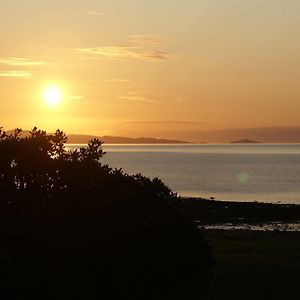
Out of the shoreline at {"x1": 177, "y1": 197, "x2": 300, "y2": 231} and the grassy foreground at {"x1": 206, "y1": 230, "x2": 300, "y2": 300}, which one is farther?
the shoreline at {"x1": 177, "y1": 197, "x2": 300, "y2": 231}

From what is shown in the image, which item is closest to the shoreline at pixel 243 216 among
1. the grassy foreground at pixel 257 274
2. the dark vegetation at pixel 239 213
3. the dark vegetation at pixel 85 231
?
the dark vegetation at pixel 239 213

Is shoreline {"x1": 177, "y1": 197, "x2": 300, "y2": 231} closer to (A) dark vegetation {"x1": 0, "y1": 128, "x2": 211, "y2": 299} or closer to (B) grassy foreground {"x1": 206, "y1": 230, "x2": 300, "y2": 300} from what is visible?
(B) grassy foreground {"x1": 206, "y1": 230, "x2": 300, "y2": 300}

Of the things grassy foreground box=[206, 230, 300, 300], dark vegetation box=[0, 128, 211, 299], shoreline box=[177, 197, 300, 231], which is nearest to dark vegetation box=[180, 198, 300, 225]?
shoreline box=[177, 197, 300, 231]

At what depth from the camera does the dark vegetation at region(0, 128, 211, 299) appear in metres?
11.4

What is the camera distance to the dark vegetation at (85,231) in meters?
11.4

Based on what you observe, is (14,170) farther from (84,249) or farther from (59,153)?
(84,249)

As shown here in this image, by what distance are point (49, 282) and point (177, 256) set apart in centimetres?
261

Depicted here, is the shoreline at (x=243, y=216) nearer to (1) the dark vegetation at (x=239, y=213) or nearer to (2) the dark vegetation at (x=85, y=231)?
(1) the dark vegetation at (x=239, y=213)

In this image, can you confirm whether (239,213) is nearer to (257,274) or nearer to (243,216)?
(243,216)

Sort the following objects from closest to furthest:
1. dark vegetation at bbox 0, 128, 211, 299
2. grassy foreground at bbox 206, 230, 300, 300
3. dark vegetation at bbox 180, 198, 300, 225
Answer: dark vegetation at bbox 0, 128, 211, 299 < grassy foreground at bbox 206, 230, 300, 300 < dark vegetation at bbox 180, 198, 300, 225

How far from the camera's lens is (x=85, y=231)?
11812 millimetres

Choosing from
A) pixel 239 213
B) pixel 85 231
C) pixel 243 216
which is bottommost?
pixel 243 216

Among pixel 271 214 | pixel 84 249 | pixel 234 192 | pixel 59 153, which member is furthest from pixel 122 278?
pixel 234 192

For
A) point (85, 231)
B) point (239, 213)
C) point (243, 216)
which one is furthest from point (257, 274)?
point (239, 213)
